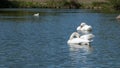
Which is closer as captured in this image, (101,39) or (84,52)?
(84,52)

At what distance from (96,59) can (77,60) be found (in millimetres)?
962

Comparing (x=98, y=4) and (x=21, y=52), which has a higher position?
(x=21, y=52)

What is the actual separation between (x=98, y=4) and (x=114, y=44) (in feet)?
204

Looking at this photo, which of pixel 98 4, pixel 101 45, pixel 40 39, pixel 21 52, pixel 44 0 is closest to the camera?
pixel 21 52

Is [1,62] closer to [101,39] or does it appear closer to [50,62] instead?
[50,62]

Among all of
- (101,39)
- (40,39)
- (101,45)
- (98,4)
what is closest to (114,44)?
(101,45)

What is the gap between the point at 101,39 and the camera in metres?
30.0

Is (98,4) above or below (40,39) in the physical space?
below

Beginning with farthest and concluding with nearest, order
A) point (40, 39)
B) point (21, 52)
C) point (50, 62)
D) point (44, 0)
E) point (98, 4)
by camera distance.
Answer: point (44, 0) → point (98, 4) → point (40, 39) → point (21, 52) → point (50, 62)

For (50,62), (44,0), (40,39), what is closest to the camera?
(50,62)

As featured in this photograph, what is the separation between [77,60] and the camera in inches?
812

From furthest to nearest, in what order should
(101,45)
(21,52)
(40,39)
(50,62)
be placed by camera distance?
(40,39)
(101,45)
(21,52)
(50,62)

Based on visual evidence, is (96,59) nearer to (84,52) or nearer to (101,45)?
(84,52)

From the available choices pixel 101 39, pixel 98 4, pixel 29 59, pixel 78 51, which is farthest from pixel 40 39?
pixel 98 4
